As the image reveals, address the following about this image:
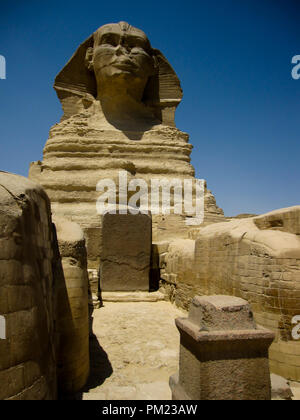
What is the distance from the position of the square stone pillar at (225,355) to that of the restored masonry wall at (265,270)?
1.15 m

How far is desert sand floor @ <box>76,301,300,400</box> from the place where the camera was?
3.23 m

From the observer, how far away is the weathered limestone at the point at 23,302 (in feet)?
6.56

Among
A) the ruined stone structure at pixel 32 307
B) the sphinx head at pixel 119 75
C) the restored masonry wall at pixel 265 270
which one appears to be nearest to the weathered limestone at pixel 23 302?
the ruined stone structure at pixel 32 307

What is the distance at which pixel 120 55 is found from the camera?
11.1m

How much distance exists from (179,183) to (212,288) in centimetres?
589

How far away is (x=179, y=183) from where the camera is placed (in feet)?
34.6

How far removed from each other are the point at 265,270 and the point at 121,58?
30.4 feet

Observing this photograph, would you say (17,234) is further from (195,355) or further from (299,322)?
(299,322)

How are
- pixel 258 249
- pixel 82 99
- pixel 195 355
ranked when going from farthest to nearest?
pixel 82 99
pixel 258 249
pixel 195 355

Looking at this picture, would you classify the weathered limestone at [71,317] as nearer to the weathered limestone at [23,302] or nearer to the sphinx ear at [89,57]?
the weathered limestone at [23,302]

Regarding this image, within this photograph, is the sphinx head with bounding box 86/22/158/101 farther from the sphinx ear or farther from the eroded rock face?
the sphinx ear

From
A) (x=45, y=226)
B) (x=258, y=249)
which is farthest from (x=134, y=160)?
(x=45, y=226)

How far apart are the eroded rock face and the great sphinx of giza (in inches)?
1.2

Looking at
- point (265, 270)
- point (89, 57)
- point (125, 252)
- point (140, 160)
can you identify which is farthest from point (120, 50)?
point (265, 270)
